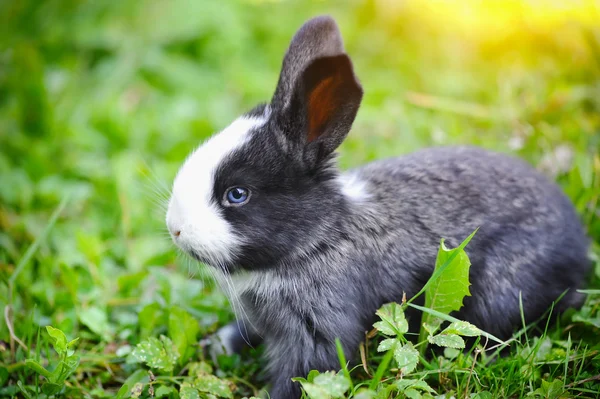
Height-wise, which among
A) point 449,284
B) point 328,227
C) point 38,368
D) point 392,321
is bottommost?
point 38,368

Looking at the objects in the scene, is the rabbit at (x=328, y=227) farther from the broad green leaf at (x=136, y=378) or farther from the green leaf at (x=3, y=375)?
the green leaf at (x=3, y=375)

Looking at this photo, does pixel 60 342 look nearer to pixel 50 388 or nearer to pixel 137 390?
pixel 50 388

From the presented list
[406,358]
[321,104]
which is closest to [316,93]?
[321,104]

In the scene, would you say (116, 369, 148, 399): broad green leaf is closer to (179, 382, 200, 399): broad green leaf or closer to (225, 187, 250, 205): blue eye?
(179, 382, 200, 399): broad green leaf

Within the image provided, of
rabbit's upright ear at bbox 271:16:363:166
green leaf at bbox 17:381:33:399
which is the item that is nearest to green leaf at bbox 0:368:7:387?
green leaf at bbox 17:381:33:399

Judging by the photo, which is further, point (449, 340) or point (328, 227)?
point (328, 227)

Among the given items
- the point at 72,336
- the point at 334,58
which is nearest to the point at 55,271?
the point at 72,336

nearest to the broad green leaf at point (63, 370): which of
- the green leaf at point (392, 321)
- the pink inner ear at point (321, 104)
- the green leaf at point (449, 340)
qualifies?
the green leaf at point (392, 321)

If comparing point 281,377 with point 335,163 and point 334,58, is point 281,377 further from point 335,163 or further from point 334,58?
point 334,58
